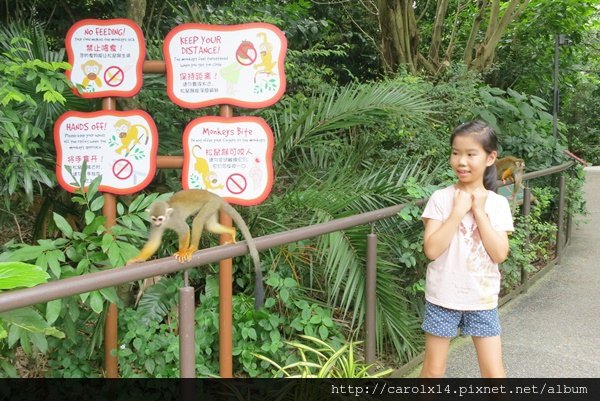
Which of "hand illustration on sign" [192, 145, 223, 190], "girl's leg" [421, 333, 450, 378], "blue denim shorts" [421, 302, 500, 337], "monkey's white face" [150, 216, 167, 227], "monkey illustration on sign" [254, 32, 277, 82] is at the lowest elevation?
"girl's leg" [421, 333, 450, 378]

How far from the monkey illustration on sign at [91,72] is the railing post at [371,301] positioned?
6.19ft

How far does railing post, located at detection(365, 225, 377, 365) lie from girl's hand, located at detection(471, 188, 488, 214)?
90 cm

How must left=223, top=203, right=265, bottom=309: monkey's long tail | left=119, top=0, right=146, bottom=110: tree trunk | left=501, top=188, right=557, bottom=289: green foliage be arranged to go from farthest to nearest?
left=501, top=188, right=557, bottom=289: green foliage → left=119, top=0, right=146, bottom=110: tree trunk → left=223, top=203, right=265, bottom=309: monkey's long tail

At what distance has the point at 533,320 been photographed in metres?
4.31

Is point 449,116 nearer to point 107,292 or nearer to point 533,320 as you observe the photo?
point 533,320

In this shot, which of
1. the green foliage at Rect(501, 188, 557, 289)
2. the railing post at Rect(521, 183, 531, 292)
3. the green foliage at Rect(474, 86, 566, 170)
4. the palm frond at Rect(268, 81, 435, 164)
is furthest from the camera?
the green foliage at Rect(474, 86, 566, 170)

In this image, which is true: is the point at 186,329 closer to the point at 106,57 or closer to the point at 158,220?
the point at 158,220

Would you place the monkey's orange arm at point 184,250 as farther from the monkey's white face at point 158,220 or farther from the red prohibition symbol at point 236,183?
the red prohibition symbol at point 236,183

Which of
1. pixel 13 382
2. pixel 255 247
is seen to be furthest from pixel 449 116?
pixel 13 382

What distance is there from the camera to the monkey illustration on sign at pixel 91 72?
3.50 m

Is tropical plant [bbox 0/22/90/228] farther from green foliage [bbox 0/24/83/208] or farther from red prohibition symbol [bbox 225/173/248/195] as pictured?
red prohibition symbol [bbox 225/173/248/195]

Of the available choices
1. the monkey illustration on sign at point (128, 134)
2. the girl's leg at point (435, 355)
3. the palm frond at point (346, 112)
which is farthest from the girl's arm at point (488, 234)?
the monkey illustration on sign at point (128, 134)

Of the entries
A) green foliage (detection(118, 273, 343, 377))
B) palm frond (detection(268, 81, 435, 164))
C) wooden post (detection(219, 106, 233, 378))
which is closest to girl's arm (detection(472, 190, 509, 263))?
green foliage (detection(118, 273, 343, 377))

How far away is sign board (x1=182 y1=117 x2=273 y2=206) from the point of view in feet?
10.8
